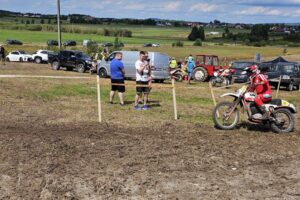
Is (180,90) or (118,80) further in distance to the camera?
(180,90)

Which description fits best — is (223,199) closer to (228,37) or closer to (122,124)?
(122,124)

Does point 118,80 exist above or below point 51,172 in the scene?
above

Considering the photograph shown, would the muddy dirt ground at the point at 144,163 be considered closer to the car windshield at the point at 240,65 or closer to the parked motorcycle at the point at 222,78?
the parked motorcycle at the point at 222,78

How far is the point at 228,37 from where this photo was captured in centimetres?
15175

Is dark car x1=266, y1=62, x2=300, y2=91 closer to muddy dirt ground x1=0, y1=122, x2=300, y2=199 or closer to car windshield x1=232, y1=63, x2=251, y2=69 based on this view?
car windshield x1=232, y1=63, x2=251, y2=69

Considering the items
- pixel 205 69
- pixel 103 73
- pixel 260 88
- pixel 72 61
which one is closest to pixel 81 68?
pixel 72 61

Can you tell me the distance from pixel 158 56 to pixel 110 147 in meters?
19.0

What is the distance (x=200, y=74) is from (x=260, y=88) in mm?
19033

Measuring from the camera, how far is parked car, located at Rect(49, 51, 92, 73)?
36156mm

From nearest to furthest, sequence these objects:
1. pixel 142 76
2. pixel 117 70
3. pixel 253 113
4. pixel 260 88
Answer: pixel 260 88 < pixel 253 113 < pixel 142 76 < pixel 117 70

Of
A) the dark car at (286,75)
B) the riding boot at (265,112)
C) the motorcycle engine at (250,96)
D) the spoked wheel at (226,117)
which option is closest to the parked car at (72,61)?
the dark car at (286,75)

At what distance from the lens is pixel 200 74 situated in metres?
31.2

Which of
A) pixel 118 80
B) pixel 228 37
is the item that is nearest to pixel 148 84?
pixel 118 80

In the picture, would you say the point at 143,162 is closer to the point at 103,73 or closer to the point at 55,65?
the point at 103,73
